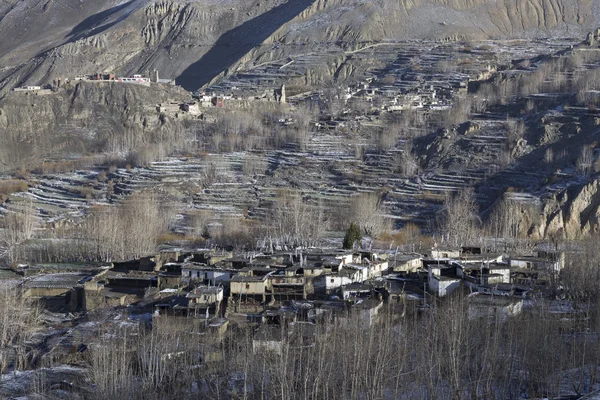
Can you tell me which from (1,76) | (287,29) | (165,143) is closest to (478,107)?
(165,143)

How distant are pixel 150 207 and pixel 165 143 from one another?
18535mm

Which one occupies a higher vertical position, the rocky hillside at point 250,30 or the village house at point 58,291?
the rocky hillside at point 250,30

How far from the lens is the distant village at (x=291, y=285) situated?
30.1m

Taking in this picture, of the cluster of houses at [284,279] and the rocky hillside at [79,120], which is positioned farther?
the rocky hillside at [79,120]

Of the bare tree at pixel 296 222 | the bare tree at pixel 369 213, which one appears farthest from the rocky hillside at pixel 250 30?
the bare tree at pixel 296 222

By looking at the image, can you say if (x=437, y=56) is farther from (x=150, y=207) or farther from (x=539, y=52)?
(x=150, y=207)

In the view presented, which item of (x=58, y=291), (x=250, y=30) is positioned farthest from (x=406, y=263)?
(x=250, y=30)

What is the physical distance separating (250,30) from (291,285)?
85.5m

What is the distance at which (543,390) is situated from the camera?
23891 millimetres

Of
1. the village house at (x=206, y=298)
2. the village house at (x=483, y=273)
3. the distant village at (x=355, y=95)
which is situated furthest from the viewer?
the distant village at (x=355, y=95)

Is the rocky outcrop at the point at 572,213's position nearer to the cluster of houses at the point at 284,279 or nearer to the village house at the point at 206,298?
the cluster of houses at the point at 284,279

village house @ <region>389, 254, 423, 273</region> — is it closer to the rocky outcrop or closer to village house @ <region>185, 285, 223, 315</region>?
village house @ <region>185, 285, 223, 315</region>

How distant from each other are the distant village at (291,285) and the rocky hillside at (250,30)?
215 feet

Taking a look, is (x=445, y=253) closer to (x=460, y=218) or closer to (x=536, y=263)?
(x=536, y=263)
